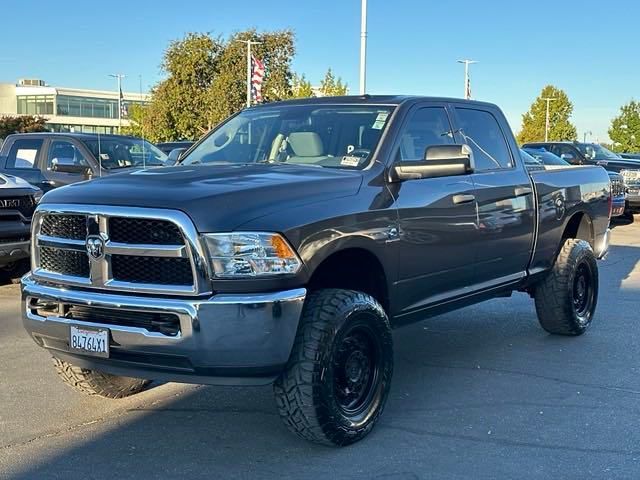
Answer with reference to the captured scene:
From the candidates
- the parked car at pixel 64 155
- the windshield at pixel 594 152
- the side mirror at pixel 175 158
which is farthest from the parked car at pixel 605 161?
Answer: the side mirror at pixel 175 158

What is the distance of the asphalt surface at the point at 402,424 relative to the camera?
4.10 meters

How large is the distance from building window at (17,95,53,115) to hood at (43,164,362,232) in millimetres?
Answer: 78537

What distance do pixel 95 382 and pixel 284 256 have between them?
5.98 ft

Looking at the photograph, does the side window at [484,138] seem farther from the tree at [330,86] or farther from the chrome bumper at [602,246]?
the tree at [330,86]

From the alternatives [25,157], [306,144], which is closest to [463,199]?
[306,144]

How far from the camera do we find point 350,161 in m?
4.95

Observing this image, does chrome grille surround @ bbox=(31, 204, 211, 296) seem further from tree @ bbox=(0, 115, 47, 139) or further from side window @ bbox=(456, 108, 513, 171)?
tree @ bbox=(0, 115, 47, 139)

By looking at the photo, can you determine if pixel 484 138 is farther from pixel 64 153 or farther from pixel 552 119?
pixel 552 119

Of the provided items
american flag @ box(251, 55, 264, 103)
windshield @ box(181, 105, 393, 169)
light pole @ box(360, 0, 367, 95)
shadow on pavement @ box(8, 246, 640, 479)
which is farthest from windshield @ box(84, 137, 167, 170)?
american flag @ box(251, 55, 264, 103)


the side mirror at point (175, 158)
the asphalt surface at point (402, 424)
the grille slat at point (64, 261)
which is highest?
the side mirror at point (175, 158)

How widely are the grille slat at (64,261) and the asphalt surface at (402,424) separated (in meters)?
0.96

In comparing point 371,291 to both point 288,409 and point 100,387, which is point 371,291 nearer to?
point 288,409

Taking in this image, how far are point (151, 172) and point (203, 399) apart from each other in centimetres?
153

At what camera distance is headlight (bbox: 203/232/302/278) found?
12.6ft
